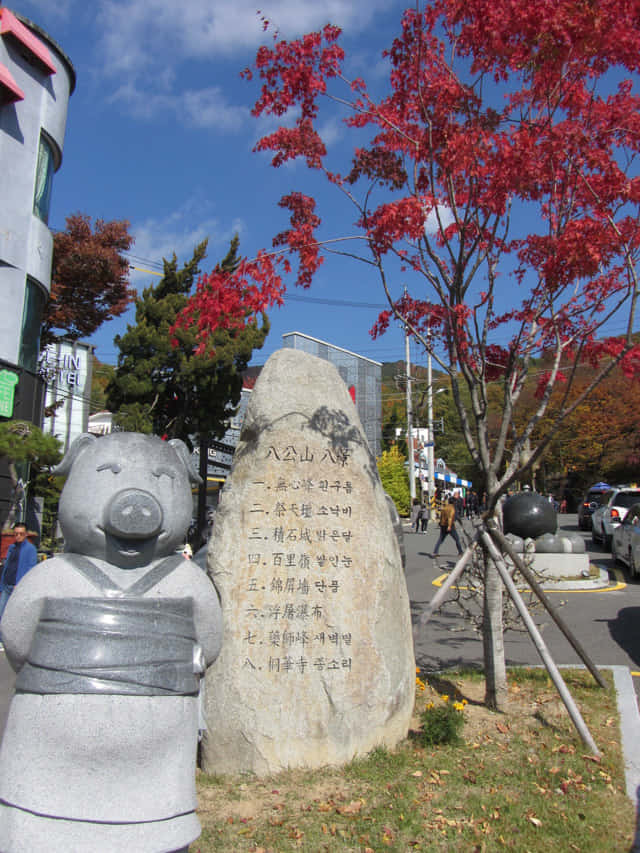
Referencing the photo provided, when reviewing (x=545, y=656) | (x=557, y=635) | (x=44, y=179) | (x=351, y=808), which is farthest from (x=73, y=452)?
(x=44, y=179)

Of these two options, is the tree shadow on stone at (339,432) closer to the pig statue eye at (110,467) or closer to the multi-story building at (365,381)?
the pig statue eye at (110,467)

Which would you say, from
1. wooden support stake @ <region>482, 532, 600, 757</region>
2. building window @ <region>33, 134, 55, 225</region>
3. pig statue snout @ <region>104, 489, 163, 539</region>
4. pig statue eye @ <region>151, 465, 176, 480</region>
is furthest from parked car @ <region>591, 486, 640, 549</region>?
pig statue snout @ <region>104, 489, 163, 539</region>

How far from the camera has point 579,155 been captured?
5133mm

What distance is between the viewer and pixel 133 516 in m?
2.84

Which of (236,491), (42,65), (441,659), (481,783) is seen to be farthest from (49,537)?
(481,783)

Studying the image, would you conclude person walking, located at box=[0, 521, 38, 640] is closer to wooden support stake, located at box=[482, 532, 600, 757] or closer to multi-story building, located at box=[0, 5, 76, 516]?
multi-story building, located at box=[0, 5, 76, 516]

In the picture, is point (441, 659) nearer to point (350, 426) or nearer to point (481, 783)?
point (481, 783)

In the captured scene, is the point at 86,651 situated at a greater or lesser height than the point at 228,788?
greater

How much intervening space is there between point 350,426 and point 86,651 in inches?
112

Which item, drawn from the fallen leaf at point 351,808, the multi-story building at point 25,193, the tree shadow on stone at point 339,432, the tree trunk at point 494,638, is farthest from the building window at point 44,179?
the fallen leaf at point 351,808

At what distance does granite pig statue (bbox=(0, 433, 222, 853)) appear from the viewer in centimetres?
256

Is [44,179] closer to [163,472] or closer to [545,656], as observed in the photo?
[163,472]

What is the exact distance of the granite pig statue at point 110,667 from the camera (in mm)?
2562

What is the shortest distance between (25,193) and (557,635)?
45.6 ft
